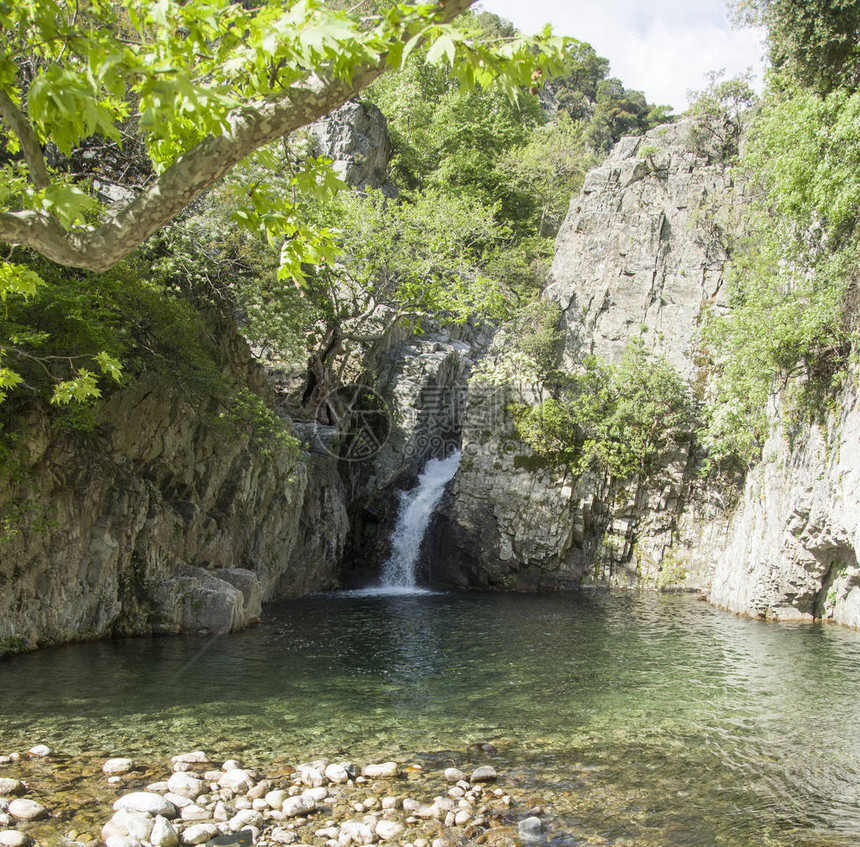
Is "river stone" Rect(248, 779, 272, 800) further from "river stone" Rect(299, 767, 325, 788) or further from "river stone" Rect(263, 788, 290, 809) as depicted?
"river stone" Rect(299, 767, 325, 788)

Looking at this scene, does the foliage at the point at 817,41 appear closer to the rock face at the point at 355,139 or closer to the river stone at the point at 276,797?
the rock face at the point at 355,139

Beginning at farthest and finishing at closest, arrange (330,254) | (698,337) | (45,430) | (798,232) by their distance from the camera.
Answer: (698,337) → (798,232) → (45,430) → (330,254)

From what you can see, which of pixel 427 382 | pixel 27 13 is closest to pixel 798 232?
pixel 427 382

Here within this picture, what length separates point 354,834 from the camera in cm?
563

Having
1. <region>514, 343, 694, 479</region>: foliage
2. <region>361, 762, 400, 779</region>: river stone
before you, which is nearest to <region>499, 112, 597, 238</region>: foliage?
<region>514, 343, 694, 479</region>: foliage

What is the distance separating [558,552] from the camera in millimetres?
26125

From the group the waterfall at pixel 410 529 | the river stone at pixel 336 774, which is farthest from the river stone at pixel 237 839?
the waterfall at pixel 410 529

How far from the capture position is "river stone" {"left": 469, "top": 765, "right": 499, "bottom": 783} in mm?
6910

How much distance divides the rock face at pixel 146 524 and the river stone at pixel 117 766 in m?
6.32

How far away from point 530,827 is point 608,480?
2209cm

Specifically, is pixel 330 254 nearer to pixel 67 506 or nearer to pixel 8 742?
pixel 8 742

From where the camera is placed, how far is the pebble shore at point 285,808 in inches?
216

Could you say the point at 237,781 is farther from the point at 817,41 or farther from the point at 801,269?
the point at 817,41

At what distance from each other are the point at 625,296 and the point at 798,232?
12.6m
